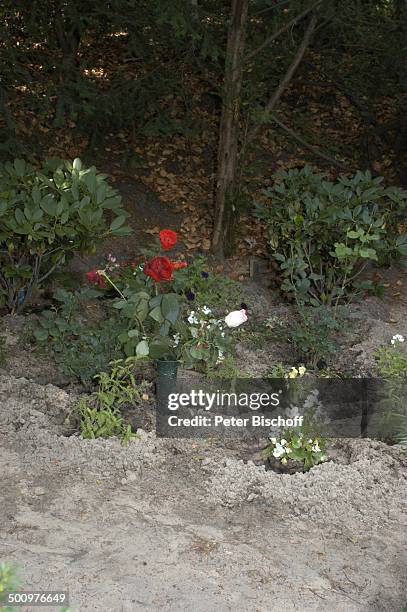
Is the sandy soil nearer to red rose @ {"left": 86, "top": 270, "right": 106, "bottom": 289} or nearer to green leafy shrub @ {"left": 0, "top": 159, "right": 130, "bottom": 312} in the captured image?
red rose @ {"left": 86, "top": 270, "right": 106, "bottom": 289}

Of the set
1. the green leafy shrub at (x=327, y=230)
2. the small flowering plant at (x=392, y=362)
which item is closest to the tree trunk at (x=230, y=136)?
the green leafy shrub at (x=327, y=230)

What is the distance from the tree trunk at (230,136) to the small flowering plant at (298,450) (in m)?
2.83

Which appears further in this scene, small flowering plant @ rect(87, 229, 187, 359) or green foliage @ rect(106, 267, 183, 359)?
green foliage @ rect(106, 267, 183, 359)

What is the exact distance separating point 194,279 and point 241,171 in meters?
1.58

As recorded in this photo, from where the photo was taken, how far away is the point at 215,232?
6.21 meters

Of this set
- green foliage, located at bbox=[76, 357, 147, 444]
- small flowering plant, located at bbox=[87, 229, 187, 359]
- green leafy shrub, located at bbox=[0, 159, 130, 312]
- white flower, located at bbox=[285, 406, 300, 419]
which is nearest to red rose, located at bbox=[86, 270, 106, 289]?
→ small flowering plant, located at bbox=[87, 229, 187, 359]

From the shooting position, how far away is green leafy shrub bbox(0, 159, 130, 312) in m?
4.27

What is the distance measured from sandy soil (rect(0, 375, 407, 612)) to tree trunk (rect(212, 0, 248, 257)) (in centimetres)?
269

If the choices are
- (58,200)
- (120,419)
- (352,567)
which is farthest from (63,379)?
(352,567)

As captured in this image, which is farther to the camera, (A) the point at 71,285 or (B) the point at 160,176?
(B) the point at 160,176

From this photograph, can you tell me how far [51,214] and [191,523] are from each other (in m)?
2.01

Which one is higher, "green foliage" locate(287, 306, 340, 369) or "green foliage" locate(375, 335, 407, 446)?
"green foliage" locate(287, 306, 340, 369)

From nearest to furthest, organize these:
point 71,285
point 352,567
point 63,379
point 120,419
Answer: point 352,567, point 120,419, point 63,379, point 71,285

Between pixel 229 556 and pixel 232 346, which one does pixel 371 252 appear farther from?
pixel 229 556
